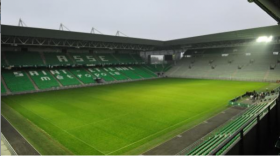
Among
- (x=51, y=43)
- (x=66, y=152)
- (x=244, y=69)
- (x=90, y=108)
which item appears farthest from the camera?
(x=244, y=69)

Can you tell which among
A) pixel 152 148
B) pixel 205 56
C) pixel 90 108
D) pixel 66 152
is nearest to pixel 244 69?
pixel 205 56

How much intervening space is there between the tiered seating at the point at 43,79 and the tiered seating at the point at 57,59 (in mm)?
2941

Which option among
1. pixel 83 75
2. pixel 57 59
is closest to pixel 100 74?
pixel 83 75

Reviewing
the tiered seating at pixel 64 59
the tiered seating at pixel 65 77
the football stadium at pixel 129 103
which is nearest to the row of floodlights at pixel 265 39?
the football stadium at pixel 129 103

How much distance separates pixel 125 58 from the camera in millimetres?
65500

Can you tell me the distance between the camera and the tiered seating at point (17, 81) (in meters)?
35.9

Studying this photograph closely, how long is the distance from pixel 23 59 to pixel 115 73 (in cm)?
2232

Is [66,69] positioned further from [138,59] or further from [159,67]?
[159,67]

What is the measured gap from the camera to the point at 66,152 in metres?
12.5

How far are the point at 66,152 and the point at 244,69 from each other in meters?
53.1

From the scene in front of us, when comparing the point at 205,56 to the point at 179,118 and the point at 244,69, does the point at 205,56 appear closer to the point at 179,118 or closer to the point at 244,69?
the point at 244,69

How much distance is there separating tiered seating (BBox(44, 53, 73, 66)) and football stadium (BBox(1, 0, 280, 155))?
242mm

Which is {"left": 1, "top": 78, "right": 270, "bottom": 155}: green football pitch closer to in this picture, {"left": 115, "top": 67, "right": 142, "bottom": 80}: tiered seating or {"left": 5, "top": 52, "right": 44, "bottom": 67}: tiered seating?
{"left": 5, "top": 52, "right": 44, "bottom": 67}: tiered seating

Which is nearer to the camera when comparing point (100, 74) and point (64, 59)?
point (64, 59)
